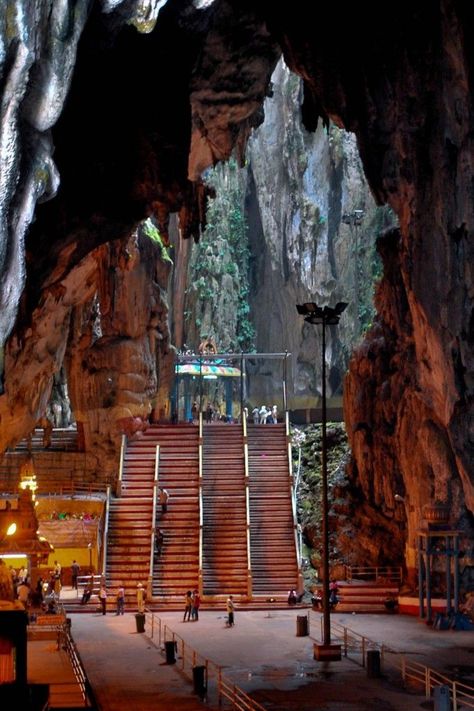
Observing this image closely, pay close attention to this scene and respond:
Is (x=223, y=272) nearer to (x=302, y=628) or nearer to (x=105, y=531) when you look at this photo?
Result: (x=105, y=531)

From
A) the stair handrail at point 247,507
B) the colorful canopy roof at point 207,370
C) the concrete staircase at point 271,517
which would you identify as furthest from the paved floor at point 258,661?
the colorful canopy roof at point 207,370

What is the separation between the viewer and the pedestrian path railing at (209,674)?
16.5 m

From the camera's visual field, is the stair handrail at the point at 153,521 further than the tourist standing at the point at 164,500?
No

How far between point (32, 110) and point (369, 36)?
11899 millimetres

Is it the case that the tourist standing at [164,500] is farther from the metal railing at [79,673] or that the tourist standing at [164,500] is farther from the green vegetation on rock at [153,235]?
the metal railing at [79,673]

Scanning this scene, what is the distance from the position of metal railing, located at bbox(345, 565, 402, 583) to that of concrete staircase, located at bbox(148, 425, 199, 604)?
5440 mm

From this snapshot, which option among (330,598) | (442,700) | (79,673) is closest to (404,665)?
(442,700)

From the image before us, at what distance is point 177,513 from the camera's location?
37.9 metres

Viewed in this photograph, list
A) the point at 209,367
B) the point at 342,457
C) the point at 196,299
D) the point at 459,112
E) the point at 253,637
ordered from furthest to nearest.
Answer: the point at 196,299 → the point at 209,367 → the point at 342,457 → the point at 253,637 → the point at 459,112

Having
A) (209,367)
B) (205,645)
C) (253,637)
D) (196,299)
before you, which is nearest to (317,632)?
(253,637)

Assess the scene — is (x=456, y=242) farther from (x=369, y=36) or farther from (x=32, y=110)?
(x=32, y=110)

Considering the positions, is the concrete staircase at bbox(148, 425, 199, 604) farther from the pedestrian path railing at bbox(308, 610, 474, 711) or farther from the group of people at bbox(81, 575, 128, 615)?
the pedestrian path railing at bbox(308, 610, 474, 711)

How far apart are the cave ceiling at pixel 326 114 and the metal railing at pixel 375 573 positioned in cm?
1152

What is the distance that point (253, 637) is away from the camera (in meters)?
26.4
